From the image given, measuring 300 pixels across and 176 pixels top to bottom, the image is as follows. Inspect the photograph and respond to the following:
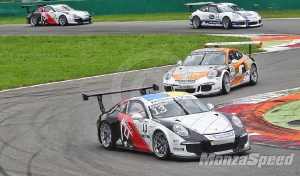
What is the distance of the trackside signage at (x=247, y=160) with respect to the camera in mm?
11328

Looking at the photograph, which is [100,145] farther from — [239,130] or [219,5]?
[219,5]

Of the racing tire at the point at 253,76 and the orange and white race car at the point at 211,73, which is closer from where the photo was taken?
the orange and white race car at the point at 211,73

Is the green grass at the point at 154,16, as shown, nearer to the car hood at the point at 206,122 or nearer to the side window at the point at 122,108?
the side window at the point at 122,108

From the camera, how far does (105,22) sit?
44188 millimetres

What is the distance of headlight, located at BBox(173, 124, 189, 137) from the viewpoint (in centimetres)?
1205

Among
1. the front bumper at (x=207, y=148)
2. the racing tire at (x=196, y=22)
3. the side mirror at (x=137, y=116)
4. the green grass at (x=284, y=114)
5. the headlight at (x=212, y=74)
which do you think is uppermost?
the side mirror at (x=137, y=116)

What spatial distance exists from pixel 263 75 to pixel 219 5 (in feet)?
48.6

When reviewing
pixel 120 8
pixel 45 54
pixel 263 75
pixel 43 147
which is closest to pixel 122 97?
pixel 263 75

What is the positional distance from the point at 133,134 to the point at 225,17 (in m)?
24.6

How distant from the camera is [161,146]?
12.3 metres

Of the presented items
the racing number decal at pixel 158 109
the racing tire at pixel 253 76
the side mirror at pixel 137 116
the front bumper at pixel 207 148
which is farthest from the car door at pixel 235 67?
the front bumper at pixel 207 148

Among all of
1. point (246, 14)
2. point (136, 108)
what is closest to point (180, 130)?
point (136, 108)

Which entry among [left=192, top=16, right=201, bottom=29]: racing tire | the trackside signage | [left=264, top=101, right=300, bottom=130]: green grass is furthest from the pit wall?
the trackside signage

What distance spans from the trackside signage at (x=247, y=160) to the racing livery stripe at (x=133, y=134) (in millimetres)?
1333
